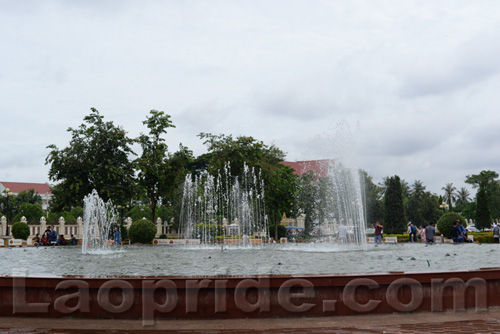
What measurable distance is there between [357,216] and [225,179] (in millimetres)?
15998

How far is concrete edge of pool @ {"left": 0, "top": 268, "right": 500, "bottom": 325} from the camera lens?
6.54m

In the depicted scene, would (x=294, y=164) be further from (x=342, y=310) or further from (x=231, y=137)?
(x=342, y=310)

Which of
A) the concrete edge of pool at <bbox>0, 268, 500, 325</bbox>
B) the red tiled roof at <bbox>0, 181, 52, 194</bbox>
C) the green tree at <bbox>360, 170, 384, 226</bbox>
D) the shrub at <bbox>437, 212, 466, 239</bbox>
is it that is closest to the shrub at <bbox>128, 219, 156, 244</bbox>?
the shrub at <bbox>437, 212, 466, 239</bbox>

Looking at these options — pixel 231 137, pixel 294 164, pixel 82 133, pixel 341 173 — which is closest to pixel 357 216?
pixel 341 173

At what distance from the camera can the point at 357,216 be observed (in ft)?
84.0

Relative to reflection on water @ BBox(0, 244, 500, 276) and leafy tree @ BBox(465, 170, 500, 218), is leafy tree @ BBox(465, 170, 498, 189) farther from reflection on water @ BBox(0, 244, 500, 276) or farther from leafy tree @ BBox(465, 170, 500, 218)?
reflection on water @ BBox(0, 244, 500, 276)

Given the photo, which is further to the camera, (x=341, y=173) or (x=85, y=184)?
(x=85, y=184)

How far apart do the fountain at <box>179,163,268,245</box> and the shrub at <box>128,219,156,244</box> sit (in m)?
6.00

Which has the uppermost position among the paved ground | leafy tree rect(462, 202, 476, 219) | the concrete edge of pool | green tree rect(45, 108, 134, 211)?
green tree rect(45, 108, 134, 211)

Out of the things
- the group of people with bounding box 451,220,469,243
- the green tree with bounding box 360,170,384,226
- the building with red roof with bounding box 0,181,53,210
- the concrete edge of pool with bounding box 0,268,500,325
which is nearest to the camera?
the concrete edge of pool with bounding box 0,268,500,325

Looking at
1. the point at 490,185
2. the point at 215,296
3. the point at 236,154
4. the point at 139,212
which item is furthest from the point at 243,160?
the point at 490,185

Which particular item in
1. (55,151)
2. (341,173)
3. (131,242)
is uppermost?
(55,151)

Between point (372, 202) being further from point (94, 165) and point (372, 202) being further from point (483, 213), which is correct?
point (94, 165)

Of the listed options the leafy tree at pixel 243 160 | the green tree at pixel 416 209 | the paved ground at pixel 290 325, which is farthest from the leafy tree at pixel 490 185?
the paved ground at pixel 290 325
